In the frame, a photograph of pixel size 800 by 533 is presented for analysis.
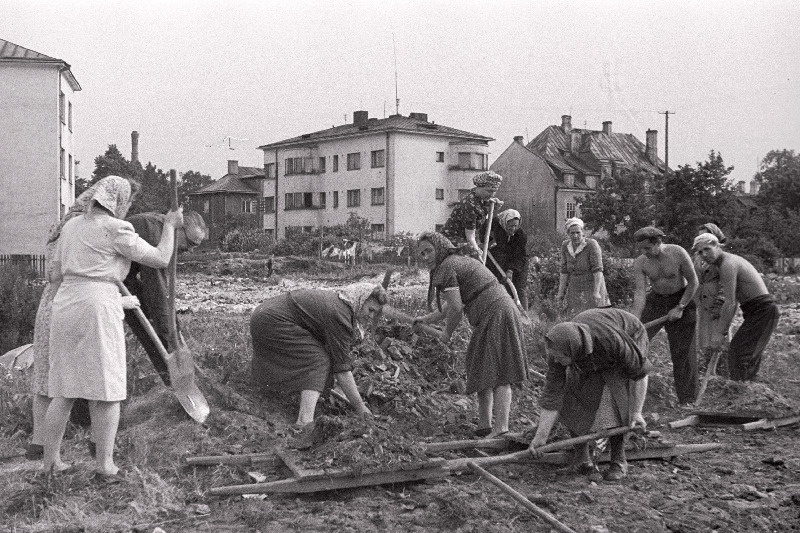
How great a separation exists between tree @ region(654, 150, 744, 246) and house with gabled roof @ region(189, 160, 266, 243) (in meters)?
30.2

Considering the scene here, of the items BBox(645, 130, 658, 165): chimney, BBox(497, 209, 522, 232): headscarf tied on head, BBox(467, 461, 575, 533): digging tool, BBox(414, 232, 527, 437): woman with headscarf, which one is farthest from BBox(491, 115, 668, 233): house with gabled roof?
BBox(467, 461, 575, 533): digging tool

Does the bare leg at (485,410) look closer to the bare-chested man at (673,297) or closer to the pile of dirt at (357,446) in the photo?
the pile of dirt at (357,446)

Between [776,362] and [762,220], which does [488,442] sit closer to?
[776,362]

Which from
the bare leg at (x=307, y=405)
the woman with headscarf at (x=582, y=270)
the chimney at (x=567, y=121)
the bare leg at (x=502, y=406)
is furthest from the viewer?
the chimney at (x=567, y=121)

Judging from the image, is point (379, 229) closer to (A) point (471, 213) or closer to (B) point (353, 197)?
(B) point (353, 197)

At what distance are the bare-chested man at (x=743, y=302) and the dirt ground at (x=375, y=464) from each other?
423mm

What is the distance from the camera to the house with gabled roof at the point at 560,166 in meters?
50.5

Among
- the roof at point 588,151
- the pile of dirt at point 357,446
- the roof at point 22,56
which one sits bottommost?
the pile of dirt at point 357,446

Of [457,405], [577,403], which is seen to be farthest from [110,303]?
[457,405]

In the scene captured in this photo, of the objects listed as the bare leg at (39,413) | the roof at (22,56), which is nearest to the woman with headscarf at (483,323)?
the bare leg at (39,413)

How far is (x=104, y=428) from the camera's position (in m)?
5.30

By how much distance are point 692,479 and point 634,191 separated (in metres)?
33.0

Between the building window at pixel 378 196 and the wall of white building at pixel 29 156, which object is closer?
the wall of white building at pixel 29 156

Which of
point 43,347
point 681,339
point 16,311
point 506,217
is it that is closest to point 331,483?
point 43,347
